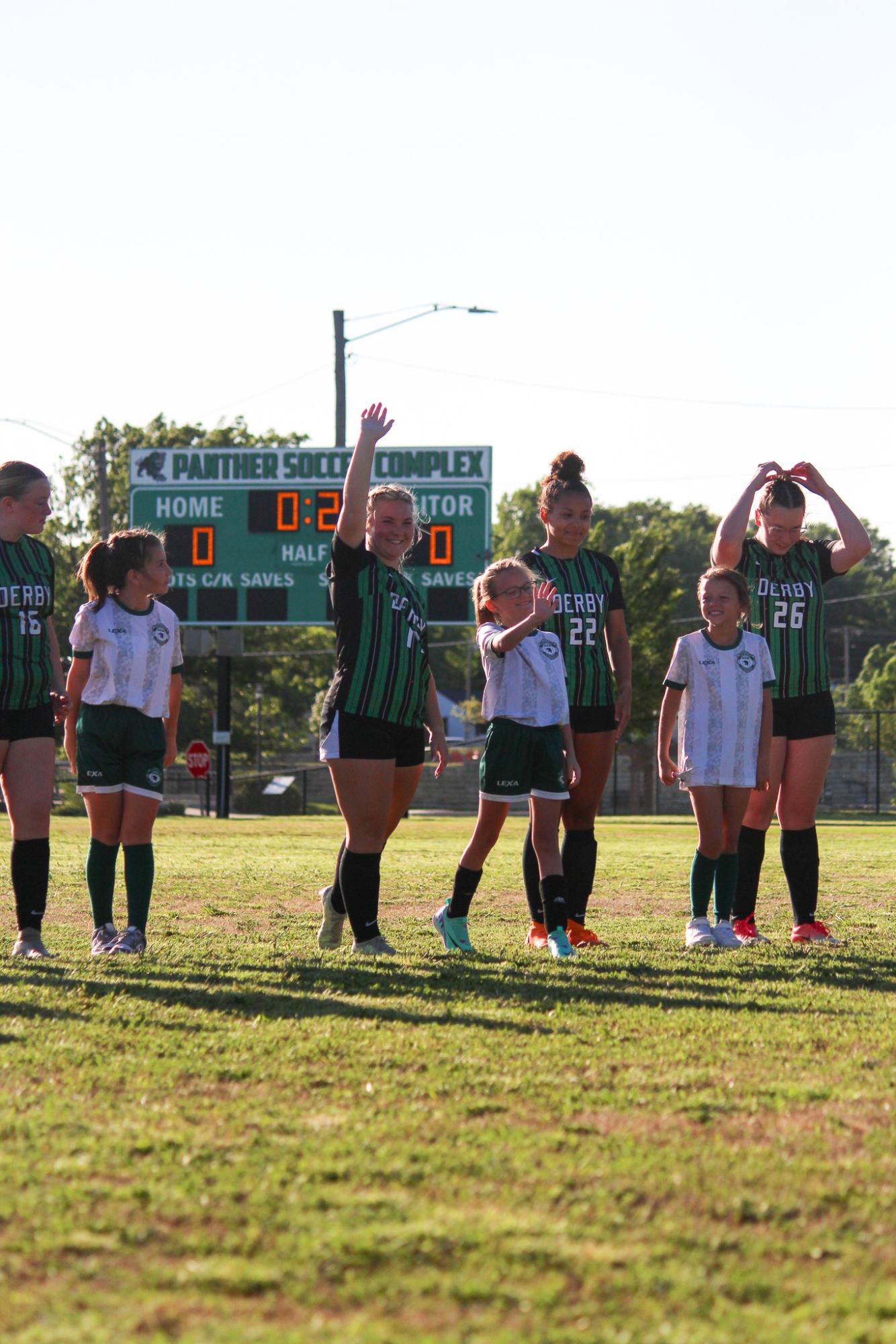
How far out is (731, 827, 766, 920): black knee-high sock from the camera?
7004mm

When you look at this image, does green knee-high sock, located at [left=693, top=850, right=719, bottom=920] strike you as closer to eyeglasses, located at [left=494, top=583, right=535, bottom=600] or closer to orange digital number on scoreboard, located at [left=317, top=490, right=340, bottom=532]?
eyeglasses, located at [left=494, top=583, right=535, bottom=600]

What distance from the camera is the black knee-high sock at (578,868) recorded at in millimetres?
6898

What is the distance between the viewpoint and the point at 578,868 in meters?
6.91

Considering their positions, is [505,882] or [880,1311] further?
[505,882]

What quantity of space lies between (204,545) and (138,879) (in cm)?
2167

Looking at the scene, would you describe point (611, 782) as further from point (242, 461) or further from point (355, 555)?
point (355, 555)

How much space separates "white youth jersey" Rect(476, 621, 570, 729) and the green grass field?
1.00 m

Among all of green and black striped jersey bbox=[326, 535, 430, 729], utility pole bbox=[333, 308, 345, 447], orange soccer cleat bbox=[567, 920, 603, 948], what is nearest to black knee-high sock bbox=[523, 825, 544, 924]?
orange soccer cleat bbox=[567, 920, 603, 948]

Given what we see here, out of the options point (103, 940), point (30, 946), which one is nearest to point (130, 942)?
point (103, 940)

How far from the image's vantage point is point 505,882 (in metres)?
10.7

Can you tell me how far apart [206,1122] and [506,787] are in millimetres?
3132

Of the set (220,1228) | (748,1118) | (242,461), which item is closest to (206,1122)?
(220,1228)

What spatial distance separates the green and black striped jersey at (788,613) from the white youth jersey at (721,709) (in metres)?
0.21

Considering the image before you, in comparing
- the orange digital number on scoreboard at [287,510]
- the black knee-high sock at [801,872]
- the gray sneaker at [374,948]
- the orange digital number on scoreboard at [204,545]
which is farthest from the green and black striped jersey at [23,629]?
the orange digital number on scoreboard at [204,545]
